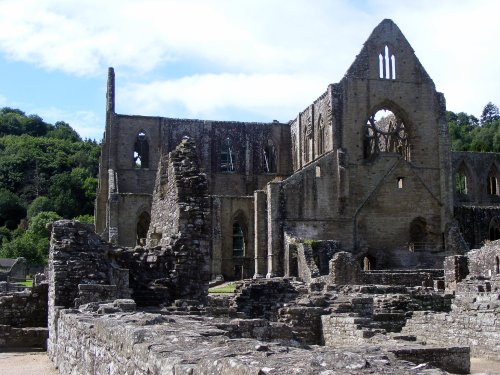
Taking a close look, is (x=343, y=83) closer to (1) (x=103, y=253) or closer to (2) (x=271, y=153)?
(2) (x=271, y=153)

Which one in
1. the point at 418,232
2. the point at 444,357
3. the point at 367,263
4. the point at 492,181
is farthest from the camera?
the point at 492,181

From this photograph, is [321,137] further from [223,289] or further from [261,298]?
[261,298]

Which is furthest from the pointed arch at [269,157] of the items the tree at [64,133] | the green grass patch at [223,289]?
the tree at [64,133]

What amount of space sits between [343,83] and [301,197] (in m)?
7.33

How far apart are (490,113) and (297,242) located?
3228 inches

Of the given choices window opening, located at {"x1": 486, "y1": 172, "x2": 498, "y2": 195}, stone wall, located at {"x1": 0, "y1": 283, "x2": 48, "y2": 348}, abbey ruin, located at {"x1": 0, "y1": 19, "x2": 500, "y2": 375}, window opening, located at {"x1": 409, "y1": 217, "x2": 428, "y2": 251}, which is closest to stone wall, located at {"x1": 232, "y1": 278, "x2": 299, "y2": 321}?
abbey ruin, located at {"x1": 0, "y1": 19, "x2": 500, "y2": 375}

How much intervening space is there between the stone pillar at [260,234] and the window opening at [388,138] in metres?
7.46

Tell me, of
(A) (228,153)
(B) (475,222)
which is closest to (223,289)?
(A) (228,153)

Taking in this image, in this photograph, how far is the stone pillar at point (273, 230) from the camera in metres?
38.4

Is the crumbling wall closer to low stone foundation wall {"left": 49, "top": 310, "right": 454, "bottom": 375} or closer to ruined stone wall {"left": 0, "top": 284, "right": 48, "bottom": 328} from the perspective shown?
ruined stone wall {"left": 0, "top": 284, "right": 48, "bottom": 328}

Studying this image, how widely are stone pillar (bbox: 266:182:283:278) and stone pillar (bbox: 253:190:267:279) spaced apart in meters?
0.53

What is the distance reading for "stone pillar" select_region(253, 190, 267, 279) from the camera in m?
39.5

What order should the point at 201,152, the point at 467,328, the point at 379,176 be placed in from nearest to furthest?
the point at 467,328 → the point at 379,176 → the point at 201,152

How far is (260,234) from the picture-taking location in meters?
39.8
